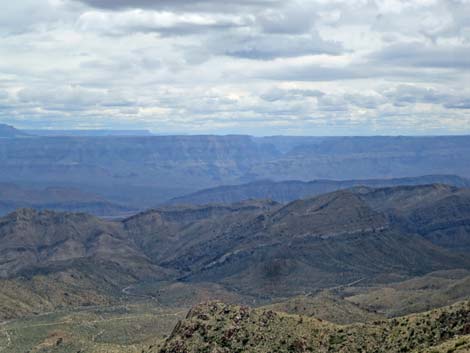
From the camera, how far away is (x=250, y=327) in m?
124

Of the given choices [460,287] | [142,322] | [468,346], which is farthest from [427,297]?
[468,346]

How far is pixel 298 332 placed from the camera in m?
121

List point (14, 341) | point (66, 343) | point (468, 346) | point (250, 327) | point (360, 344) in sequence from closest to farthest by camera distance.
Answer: point (468, 346) → point (360, 344) → point (250, 327) → point (66, 343) → point (14, 341)

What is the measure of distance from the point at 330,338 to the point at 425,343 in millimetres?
19189

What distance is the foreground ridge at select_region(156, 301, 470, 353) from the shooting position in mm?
107438

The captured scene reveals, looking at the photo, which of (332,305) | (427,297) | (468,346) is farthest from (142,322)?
(468,346)

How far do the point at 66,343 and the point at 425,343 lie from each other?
88.3 metres

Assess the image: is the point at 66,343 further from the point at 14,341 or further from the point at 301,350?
the point at 301,350

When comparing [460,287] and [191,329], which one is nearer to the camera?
[191,329]

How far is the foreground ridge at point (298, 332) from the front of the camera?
107 meters

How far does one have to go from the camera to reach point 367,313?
607 ft

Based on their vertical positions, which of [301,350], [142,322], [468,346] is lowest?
[142,322]

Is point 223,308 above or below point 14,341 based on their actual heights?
above

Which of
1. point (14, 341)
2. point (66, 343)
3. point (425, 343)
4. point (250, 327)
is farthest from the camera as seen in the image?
point (14, 341)
